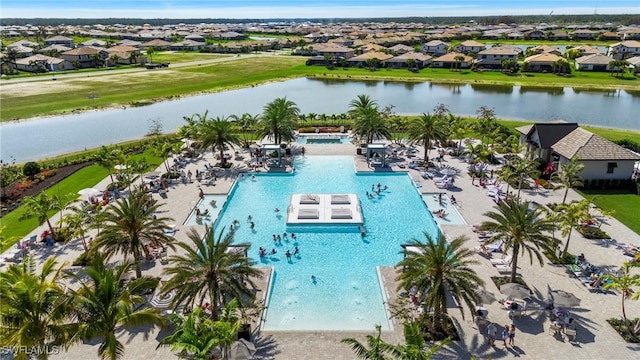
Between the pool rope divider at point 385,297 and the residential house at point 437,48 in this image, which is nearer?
the pool rope divider at point 385,297

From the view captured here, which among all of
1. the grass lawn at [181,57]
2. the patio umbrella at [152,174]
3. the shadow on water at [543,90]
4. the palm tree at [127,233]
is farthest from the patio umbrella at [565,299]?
the grass lawn at [181,57]

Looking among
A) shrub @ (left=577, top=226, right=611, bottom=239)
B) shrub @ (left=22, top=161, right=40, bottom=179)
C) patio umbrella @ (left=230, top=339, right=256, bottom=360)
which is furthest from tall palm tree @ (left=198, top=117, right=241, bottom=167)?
shrub @ (left=577, top=226, right=611, bottom=239)

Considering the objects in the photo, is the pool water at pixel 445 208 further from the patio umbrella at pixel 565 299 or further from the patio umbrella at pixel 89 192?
the patio umbrella at pixel 89 192

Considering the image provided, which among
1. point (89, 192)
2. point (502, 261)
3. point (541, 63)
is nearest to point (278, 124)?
point (89, 192)

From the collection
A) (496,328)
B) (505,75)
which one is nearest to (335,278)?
(496,328)

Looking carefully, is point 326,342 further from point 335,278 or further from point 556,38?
point 556,38
